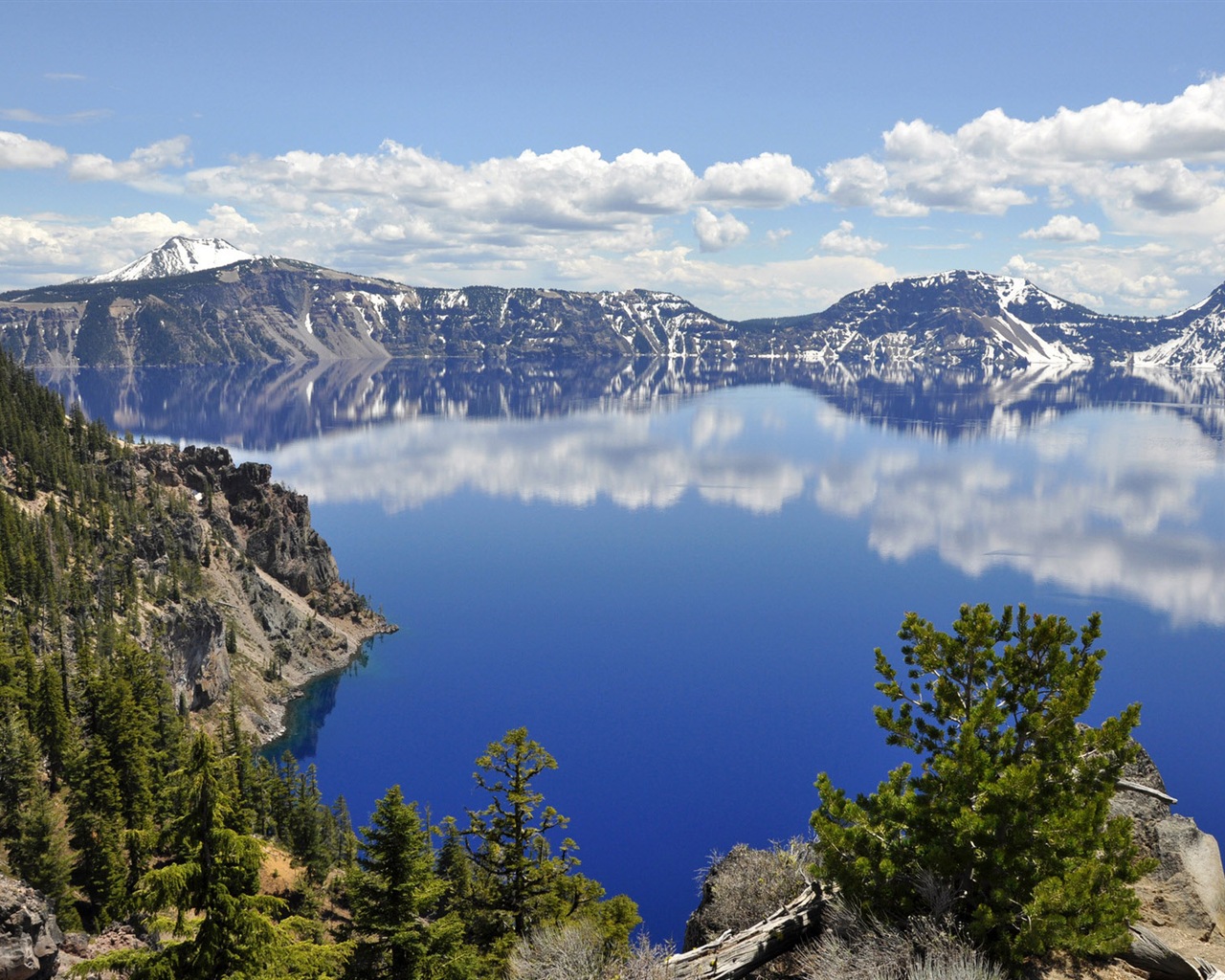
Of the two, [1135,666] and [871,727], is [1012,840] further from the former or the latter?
[1135,666]

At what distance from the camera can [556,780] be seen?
9044 cm

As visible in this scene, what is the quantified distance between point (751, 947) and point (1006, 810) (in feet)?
27.0

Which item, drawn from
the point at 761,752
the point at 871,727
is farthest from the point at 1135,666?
the point at 761,752

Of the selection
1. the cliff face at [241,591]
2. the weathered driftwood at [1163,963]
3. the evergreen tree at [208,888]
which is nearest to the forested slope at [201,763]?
the evergreen tree at [208,888]

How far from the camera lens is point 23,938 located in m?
34.7

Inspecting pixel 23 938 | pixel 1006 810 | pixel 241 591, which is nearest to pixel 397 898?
pixel 1006 810

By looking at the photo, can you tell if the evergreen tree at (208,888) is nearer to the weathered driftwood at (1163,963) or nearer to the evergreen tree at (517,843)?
the evergreen tree at (517,843)

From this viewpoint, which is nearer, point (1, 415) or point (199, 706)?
point (199, 706)

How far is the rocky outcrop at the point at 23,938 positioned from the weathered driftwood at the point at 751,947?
1057 inches

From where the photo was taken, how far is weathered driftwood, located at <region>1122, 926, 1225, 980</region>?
21.8m

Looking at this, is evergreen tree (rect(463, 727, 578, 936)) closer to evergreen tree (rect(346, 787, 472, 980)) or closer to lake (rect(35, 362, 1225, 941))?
evergreen tree (rect(346, 787, 472, 980))

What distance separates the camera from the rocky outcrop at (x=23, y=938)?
34312 mm

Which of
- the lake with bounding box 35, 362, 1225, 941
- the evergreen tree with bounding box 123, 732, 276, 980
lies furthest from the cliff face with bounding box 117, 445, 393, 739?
the evergreen tree with bounding box 123, 732, 276, 980

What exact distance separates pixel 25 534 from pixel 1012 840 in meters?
112
